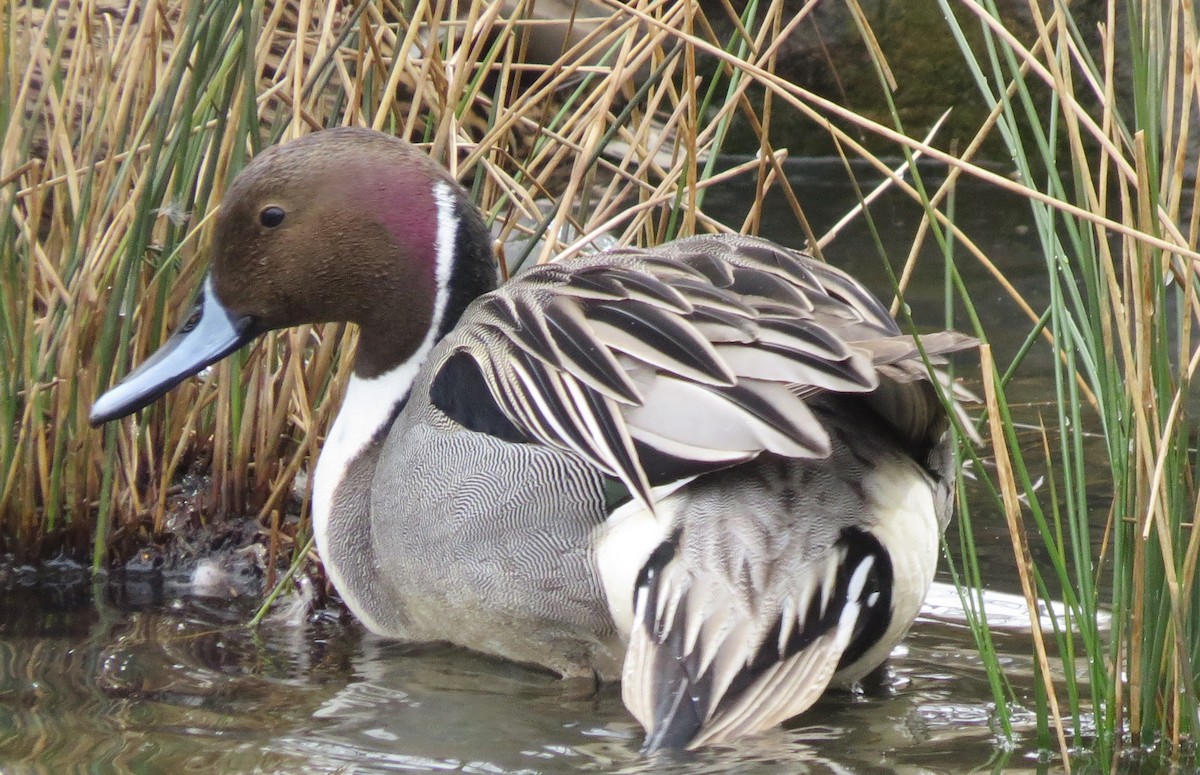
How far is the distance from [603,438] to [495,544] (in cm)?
29

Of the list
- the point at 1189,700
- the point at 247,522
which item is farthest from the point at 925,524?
the point at 247,522

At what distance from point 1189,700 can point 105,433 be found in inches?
82.1

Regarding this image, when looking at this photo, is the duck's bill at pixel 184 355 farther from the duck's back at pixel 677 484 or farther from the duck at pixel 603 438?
the duck's back at pixel 677 484

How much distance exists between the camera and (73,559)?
3223 mm

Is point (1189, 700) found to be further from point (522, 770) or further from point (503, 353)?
point (503, 353)

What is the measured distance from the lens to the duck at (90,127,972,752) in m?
2.25

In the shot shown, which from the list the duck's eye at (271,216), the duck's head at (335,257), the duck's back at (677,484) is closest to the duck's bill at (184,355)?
the duck's head at (335,257)

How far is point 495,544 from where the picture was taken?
249 cm

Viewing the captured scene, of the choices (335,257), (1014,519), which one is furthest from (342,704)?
(1014,519)

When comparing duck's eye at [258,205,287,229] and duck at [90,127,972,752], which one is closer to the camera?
duck at [90,127,972,752]

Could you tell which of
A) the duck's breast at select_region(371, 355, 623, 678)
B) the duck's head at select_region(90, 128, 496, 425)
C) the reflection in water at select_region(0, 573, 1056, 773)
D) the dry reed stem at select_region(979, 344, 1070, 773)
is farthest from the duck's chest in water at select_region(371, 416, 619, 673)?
the dry reed stem at select_region(979, 344, 1070, 773)

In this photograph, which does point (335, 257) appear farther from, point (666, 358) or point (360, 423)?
point (666, 358)

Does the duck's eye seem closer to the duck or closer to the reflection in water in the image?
the duck

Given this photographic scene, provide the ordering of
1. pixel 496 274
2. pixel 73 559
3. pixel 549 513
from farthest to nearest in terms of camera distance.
→ pixel 73 559 < pixel 496 274 < pixel 549 513
